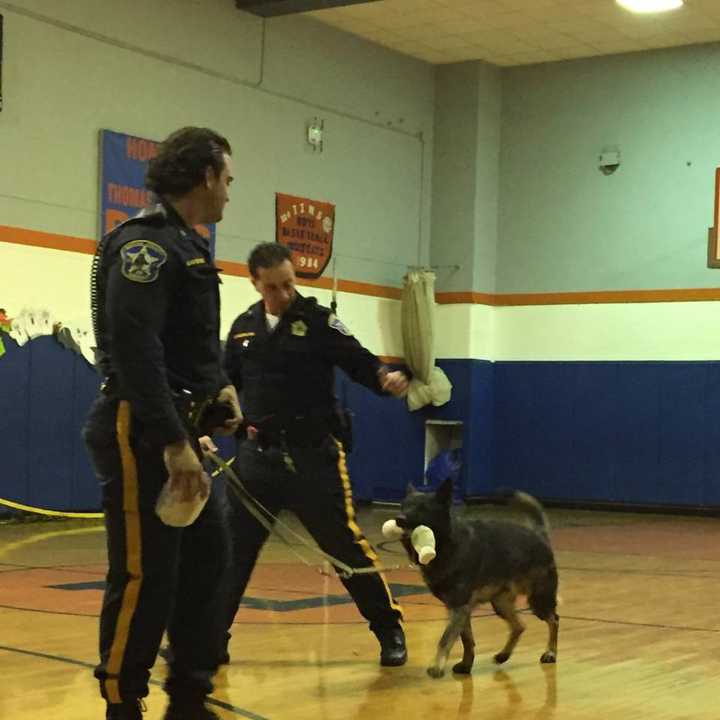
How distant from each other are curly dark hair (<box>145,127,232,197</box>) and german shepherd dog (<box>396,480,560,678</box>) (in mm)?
1979

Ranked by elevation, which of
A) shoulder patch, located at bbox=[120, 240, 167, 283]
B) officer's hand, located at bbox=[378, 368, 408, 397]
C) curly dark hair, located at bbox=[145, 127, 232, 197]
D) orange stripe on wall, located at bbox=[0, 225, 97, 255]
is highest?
orange stripe on wall, located at bbox=[0, 225, 97, 255]

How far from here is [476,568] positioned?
5375 millimetres

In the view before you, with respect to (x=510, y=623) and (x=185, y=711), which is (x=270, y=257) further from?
(x=185, y=711)

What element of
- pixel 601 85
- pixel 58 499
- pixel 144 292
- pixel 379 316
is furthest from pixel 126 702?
pixel 601 85

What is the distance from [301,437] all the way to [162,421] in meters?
2.27

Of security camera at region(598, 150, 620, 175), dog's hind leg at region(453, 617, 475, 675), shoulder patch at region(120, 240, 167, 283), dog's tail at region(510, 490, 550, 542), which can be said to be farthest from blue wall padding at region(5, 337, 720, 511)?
shoulder patch at region(120, 240, 167, 283)

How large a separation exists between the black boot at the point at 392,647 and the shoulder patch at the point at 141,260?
263 cm

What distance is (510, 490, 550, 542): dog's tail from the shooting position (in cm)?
590

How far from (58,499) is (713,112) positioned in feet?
28.7

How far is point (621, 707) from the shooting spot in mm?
4879

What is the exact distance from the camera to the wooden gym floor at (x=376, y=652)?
4.80m

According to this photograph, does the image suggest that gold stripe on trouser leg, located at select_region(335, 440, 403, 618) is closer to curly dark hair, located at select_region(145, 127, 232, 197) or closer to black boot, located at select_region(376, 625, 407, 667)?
black boot, located at select_region(376, 625, 407, 667)

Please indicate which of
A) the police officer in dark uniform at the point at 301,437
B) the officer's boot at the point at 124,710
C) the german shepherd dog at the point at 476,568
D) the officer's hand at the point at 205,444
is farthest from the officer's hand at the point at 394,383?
the officer's boot at the point at 124,710

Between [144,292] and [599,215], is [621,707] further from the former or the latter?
[599,215]
